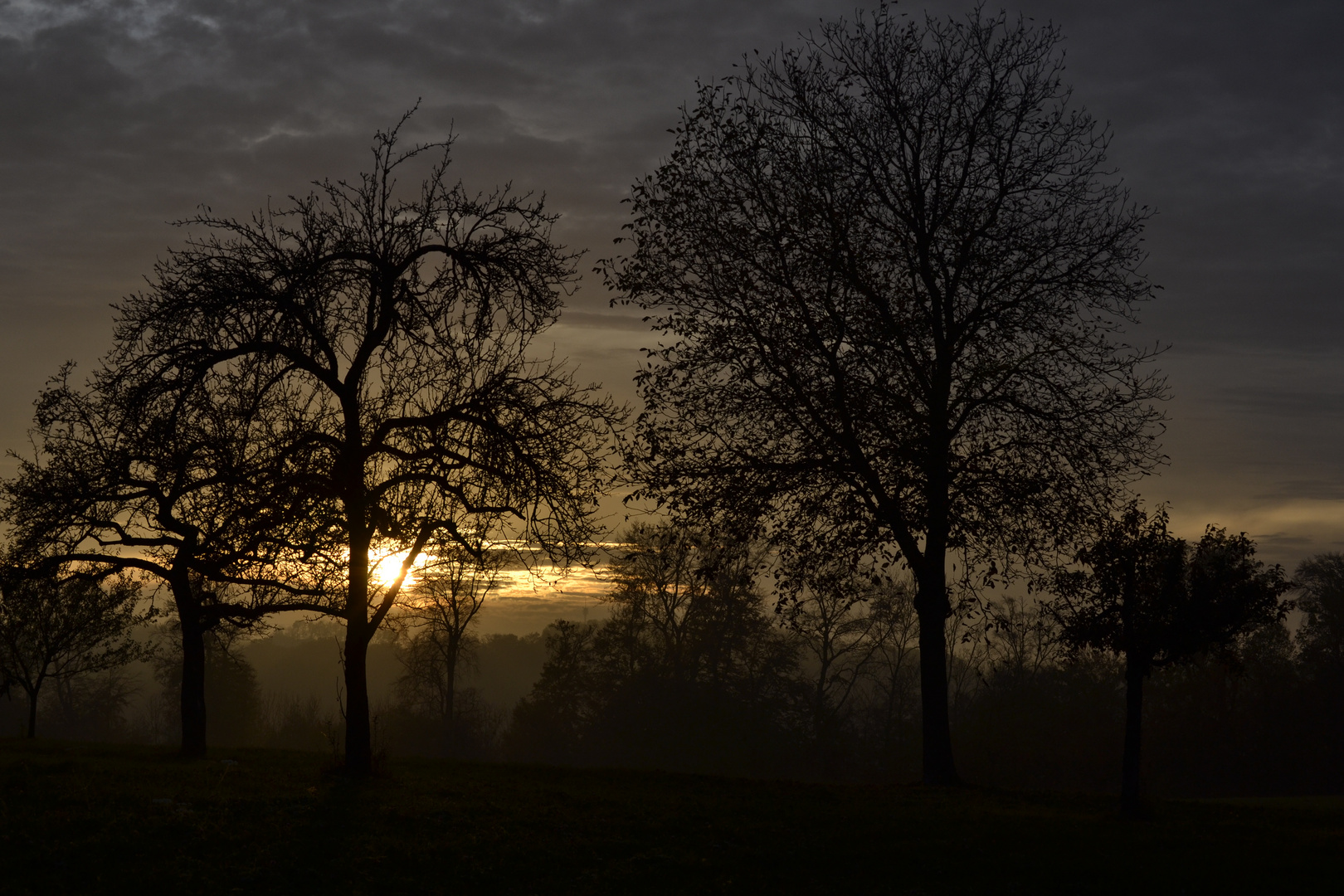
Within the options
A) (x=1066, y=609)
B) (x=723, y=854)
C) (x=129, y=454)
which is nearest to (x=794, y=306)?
(x=1066, y=609)

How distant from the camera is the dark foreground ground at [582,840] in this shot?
36.3 feet

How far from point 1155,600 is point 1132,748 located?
9.09 ft

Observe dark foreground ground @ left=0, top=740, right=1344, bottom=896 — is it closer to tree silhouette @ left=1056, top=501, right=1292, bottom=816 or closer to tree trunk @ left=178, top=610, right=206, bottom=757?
tree silhouette @ left=1056, top=501, right=1292, bottom=816

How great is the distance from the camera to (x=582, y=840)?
13266 mm

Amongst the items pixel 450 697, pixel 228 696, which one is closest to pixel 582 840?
pixel 450 697

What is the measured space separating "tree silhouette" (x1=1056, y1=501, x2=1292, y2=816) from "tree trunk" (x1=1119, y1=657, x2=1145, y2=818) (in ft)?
0.07

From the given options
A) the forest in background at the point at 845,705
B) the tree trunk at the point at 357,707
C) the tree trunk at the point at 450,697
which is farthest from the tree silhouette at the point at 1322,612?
the tree trunk at the point at 357,707

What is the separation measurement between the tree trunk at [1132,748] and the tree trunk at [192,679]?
2022 centimetres

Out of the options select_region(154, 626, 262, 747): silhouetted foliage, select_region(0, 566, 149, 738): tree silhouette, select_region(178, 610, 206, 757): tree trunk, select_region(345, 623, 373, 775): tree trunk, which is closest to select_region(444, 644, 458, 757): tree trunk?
select_region(154, 626, 262, 747): silhouetted foliage

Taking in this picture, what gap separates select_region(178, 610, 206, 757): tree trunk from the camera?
23062 mm

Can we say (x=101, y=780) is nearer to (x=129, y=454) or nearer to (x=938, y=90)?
(x=129, y=454)

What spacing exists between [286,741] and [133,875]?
233 ft

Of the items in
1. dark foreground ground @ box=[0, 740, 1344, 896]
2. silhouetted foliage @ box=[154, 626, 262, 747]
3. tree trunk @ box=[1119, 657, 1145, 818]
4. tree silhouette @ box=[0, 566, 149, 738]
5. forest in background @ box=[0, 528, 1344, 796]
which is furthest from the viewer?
silhouetted foliage @ box=[154, 626, 262, 747]

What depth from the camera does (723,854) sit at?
12875 millimetres
